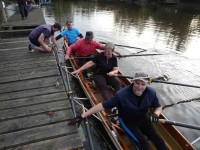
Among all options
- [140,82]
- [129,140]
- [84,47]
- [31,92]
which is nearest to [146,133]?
[129,140]

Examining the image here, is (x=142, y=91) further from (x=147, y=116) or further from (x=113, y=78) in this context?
(x=113, y=78)

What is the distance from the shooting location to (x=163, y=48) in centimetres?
1694

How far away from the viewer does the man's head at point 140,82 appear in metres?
4.27

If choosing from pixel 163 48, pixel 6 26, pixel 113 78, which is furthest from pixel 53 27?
pixel 163 48

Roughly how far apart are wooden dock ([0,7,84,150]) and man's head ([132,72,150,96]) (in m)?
1.68

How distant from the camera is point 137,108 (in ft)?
14.9

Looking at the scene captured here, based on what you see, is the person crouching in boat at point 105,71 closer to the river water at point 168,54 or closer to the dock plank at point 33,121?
the dock plank at point 33,121

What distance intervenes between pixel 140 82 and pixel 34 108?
2.98 meters

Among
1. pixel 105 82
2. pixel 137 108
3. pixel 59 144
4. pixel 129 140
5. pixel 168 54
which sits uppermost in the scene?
pixel 137 108

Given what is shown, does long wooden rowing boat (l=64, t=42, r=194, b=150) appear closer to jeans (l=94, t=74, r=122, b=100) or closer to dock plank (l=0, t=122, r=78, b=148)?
jeans (l=94, t=74, r=122, b=100)

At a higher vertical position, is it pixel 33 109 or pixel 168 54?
pixel 33 109

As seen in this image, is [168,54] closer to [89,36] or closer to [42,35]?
[89,36]

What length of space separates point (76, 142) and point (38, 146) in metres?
0.80

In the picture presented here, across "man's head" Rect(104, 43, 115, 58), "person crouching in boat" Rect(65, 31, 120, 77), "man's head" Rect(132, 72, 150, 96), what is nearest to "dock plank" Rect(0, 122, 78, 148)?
"man's head" Rect(132, 72, 150, 96)
